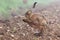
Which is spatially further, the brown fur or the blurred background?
the blurred background

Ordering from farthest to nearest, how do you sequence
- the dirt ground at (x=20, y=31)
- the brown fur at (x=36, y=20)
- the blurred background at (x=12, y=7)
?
Result: 1. the blurred background at (x=12, y=7)
2. the dirt ground at (x=20, y=31)
3. the brown fur at (x=36, y=20)

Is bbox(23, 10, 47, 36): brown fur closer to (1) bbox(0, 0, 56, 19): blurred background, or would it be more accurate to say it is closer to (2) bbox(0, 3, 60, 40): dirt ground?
(2) bbox(0, 3, 60, 40): dirt ground

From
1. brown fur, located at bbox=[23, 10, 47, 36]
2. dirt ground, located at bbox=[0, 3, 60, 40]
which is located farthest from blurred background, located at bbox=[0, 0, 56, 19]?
brown fur, located at bbox=[23, 10, 47, 36]

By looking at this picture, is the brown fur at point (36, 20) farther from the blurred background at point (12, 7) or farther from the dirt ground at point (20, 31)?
the blurred background at point (12, 7)

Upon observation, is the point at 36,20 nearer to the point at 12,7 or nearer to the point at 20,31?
the point at 20,31

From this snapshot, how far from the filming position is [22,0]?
9.41 meters

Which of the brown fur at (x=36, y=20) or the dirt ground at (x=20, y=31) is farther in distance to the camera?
the dirt ground at (x=20, y=31)

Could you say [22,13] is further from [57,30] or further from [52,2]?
[52,2]

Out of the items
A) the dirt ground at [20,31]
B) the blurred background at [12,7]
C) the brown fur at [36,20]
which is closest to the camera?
the brown fur at [36,20]

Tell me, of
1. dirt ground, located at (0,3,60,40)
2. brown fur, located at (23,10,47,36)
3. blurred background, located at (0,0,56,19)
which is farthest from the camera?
blurred background, located at (0,0,56,19)

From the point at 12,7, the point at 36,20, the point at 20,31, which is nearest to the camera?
the point at 36,20

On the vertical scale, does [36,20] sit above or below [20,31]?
above

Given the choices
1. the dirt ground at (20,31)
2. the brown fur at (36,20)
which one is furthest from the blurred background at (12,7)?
the brown fur at (36,20)

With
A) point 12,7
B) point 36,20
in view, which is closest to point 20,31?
point 36,20
